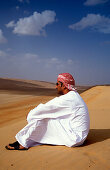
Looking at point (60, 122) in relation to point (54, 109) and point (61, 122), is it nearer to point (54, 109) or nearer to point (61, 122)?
point (61, 122)

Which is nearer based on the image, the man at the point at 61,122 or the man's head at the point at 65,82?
the man at the point at 61,122

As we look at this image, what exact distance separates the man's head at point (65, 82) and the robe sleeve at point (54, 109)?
289mm

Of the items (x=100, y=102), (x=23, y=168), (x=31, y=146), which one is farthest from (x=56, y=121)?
(x=100, y=102)

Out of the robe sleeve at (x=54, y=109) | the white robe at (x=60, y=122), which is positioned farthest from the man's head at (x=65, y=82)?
the robe sleeve at (x=54, y=109)

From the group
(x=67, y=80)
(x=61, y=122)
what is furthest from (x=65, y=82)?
(x=61, y=122)

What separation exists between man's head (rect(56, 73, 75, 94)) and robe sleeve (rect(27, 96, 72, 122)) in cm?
29

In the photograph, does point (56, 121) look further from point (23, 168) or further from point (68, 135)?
point (23, 168)

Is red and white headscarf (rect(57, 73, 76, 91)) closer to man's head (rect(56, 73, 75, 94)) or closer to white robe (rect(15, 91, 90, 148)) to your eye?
man's head (rect(56, 73, 75, 94))

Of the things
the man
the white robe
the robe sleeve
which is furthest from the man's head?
the robe sleeve

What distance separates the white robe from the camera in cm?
343

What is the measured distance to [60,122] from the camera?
11.5ft

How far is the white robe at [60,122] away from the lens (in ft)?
11.3

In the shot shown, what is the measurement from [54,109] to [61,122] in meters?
0.29

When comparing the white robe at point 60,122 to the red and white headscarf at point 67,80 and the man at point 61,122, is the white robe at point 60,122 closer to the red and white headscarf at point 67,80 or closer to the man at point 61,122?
the man at point 61,122
